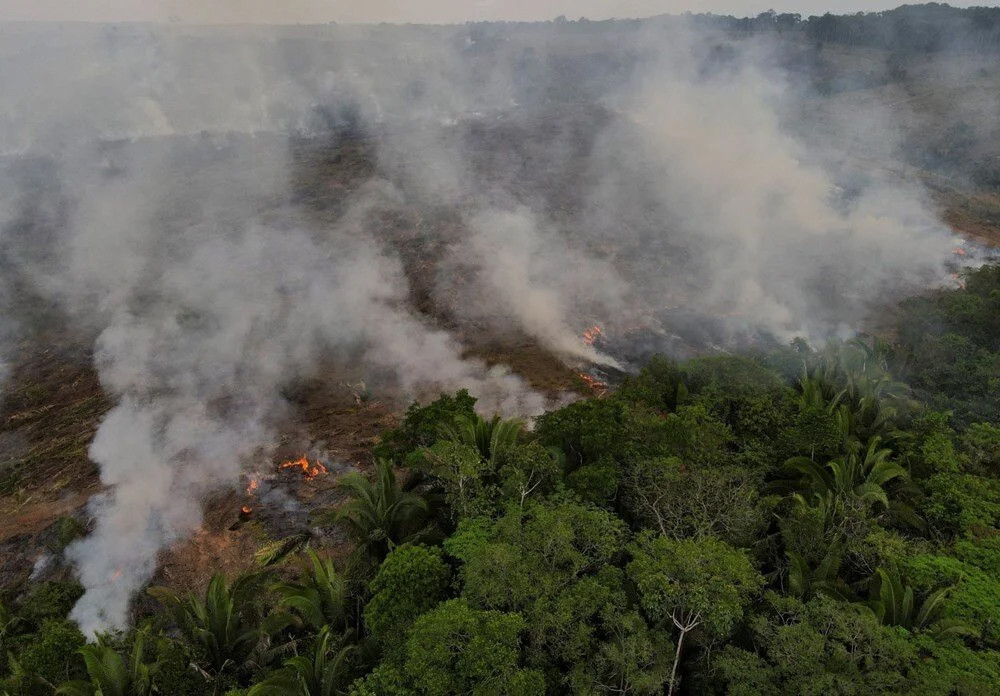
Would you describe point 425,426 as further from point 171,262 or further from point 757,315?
point 171,262

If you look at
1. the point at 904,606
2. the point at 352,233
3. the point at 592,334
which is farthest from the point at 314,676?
the point at 352,233

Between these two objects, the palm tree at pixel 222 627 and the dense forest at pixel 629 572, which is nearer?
the dense forest at pixel 629 572

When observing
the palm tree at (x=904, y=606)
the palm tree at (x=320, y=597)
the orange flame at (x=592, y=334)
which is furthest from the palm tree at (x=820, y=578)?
the orange flame at (x=592, y=334)

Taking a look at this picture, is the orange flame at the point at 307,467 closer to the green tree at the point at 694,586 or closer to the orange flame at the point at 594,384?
the orange flame at the point at 594,384

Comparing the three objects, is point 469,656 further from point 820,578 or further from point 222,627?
point 820,578

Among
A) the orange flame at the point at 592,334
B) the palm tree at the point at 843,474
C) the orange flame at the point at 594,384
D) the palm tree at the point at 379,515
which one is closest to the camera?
the palm tree at the point at 379,515
